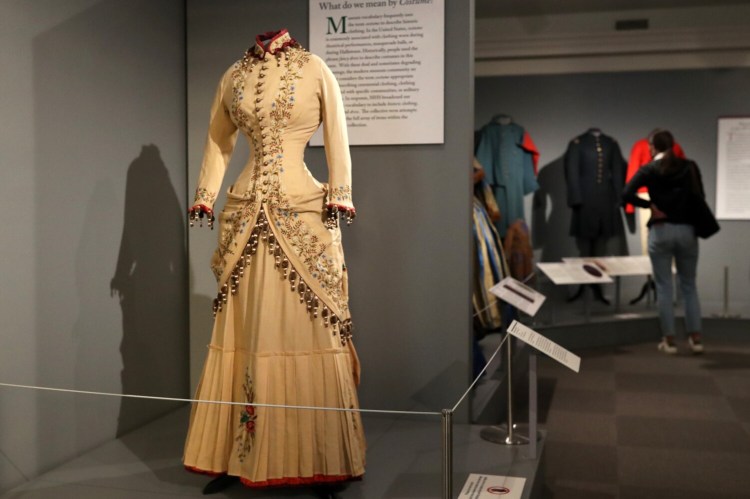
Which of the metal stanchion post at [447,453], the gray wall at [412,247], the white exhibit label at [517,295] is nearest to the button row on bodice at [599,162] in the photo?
the white exhibit label at [517,295]

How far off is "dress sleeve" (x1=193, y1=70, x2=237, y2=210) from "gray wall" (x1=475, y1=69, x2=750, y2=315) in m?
4.38

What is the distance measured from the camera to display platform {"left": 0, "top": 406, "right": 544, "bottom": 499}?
91.8 inches

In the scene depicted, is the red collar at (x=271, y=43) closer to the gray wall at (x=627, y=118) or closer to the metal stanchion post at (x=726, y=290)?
the gray wall at (x=627, y=118)

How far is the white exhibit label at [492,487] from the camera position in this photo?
95.1 inches

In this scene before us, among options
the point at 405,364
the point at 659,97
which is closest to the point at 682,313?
the point at 659,97

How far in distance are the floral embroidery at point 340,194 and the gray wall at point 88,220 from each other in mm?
889

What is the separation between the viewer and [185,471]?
2.79m

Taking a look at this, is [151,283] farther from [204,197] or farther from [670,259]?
[670,259]

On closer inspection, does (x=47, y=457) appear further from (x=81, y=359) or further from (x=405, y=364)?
(x=405, y=364)

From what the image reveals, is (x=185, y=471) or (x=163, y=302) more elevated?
(x=163, y=302)

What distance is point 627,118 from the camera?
6891mm

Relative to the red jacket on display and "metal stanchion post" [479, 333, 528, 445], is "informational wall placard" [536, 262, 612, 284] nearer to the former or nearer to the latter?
the red jacket on display

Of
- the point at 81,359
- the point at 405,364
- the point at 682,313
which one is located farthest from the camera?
the point at 682,313

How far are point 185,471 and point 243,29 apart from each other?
210 centimetres
